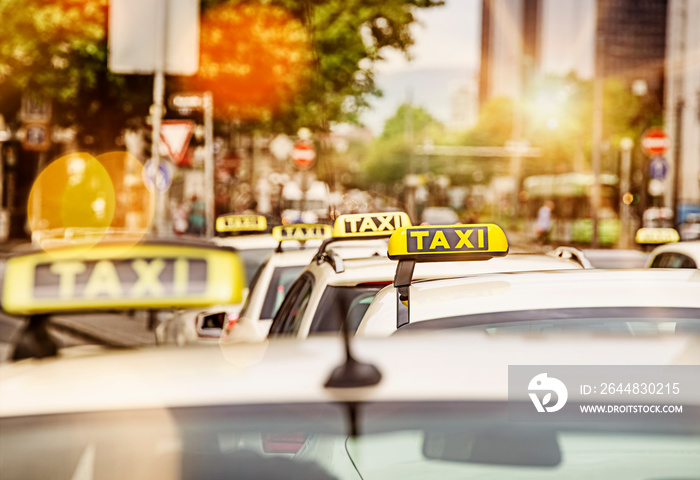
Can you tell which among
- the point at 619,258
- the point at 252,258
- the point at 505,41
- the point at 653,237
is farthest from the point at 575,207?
the point at 505,41

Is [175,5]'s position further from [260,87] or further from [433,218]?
[433,218]

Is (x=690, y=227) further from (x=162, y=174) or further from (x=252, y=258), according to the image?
(x=252, y=258)

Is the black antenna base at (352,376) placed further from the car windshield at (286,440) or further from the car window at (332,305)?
the car window at (332,305)

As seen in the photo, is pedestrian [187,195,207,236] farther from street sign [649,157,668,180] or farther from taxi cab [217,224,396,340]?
taxi cab [217,224,396,340]

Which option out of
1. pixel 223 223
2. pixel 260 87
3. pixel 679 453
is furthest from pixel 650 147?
pixel 679 453

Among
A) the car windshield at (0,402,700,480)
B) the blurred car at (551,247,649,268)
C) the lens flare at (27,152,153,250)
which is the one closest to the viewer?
the car windshield at (0,402,700,480)

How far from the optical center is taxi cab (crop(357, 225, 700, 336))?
292 centimetres

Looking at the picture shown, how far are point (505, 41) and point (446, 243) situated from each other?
18573 cm

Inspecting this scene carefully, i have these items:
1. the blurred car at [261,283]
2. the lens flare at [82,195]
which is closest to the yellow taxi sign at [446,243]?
the blurred car at [261,283]

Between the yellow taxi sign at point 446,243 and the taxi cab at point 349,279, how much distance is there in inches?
43.4

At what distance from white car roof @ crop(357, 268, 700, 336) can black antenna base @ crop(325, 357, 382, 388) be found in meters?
1.27

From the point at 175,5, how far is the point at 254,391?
20.8 feet

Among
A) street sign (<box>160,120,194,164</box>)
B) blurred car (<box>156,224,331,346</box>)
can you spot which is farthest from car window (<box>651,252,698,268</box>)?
street sign (<box>160,120,194,164</box>)

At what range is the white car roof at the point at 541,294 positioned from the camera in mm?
2947
